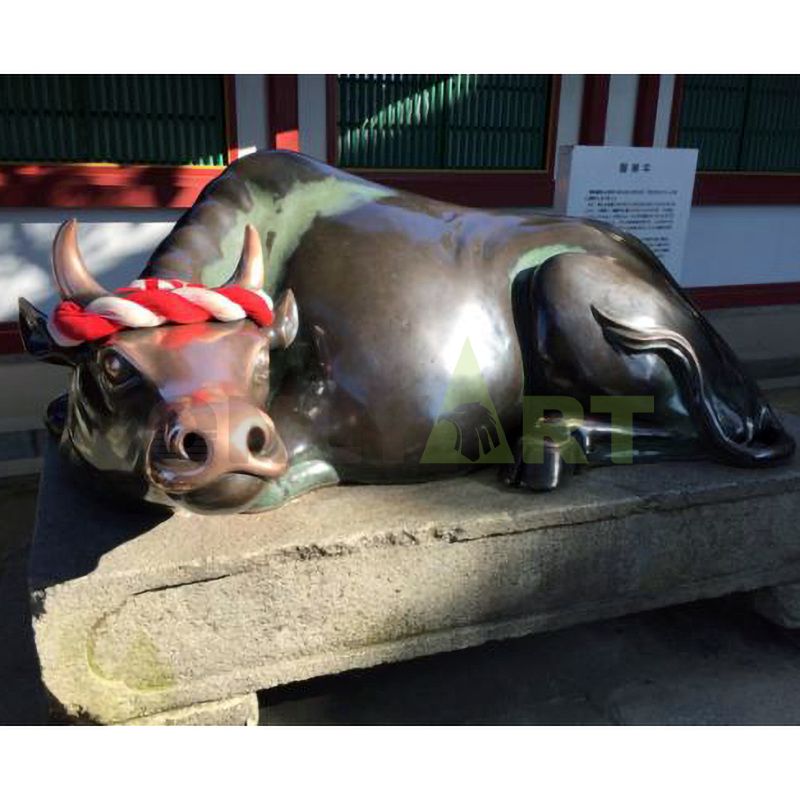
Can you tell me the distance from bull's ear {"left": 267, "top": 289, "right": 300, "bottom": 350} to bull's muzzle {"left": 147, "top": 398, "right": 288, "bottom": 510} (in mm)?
325

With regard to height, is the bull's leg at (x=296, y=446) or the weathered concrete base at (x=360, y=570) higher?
the bull's leg at (x=296, y=446)

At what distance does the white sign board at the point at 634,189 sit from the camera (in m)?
3.65

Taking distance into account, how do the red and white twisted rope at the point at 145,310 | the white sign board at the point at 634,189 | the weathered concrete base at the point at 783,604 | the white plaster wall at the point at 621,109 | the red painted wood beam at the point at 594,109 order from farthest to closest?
the white plaster wall at the point at 621,109 < the red painted wood beam at the point at 594,109 < the white sign board at the point at 634,189 < the weathered concrete base at the point at 783,604 < the red and white twisted rope at the point at 145,310

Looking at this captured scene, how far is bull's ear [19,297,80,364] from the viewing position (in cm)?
152

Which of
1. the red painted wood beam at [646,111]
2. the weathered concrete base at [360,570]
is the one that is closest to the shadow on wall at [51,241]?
the weathered concrete base at [360,570]

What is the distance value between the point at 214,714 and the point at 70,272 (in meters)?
1.07

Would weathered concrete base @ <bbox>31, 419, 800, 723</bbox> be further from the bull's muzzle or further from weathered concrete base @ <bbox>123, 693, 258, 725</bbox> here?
the bull's muzzle

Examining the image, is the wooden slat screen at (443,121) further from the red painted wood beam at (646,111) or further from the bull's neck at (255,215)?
the bull's neck at (255,215)

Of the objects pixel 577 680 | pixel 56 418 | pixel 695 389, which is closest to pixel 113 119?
pixel 56 418

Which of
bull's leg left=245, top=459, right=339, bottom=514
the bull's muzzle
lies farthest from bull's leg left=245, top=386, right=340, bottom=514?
the bull's muzzle

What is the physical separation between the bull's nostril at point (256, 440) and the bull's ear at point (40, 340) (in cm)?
45

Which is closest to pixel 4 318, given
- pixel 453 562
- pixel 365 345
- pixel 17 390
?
pixel 17 390

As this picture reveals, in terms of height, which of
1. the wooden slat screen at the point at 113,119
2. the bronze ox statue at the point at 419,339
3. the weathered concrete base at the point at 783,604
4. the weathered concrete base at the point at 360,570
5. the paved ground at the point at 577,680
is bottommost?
the paved ground at the point at 577,680

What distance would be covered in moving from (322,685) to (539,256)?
4.79 feet
